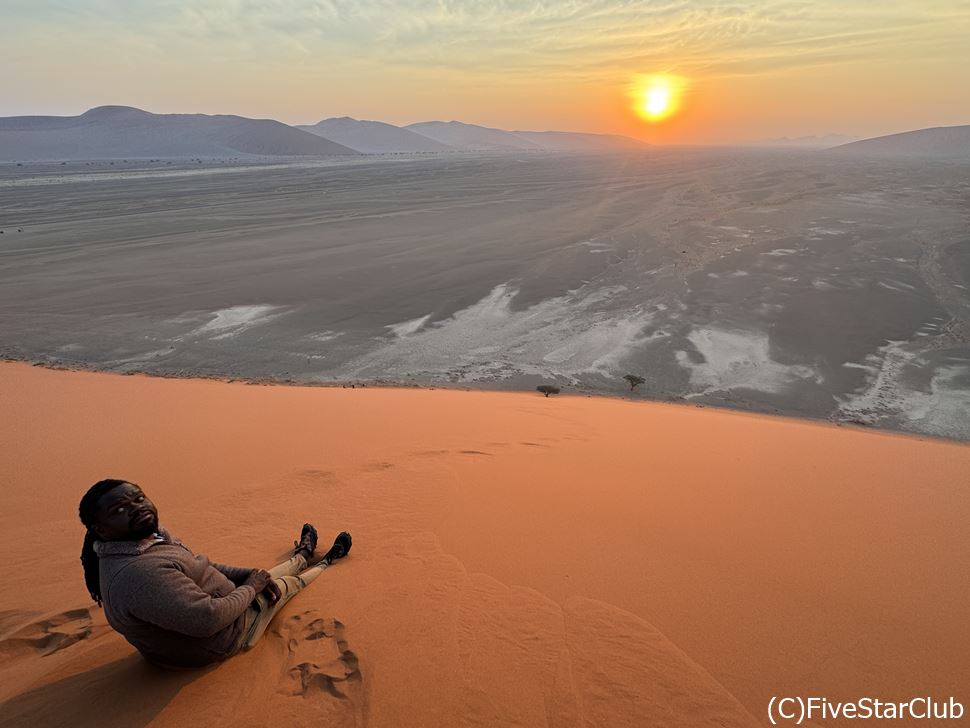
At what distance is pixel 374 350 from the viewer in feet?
35.0

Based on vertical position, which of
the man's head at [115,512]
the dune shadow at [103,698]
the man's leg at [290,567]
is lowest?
the dune shadow at [103,698]

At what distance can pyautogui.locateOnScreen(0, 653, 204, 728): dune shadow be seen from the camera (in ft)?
7.54

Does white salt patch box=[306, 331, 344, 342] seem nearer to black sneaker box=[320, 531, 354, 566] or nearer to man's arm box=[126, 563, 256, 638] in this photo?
black sneaker box=[320, 531, 354, 566]

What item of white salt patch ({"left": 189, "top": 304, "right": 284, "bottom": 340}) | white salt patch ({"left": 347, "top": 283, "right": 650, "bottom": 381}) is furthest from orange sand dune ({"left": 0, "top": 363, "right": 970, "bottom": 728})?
white salt patch ({"left": 189, "top": 304, "right": 284, "bottom": 340})

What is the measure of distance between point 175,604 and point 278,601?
77 centimetres

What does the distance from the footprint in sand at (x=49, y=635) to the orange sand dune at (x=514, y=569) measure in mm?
12

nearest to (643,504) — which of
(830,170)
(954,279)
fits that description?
(954,279)

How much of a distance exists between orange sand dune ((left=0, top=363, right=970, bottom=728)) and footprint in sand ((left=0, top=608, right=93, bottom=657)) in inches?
0.5

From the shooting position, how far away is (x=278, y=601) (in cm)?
300

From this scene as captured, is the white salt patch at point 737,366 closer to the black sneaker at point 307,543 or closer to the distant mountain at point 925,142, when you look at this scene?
the black sneaker at point 307,543

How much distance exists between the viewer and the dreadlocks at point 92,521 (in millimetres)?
2166

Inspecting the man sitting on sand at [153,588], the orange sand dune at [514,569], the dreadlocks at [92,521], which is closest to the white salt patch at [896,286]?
the orange sand dune at [514,569]

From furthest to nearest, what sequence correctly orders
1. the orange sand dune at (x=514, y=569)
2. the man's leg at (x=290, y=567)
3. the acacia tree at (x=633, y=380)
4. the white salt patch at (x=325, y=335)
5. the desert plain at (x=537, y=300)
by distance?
the white salt patch at (x=325, y=335), the desert plain at (x=537, y=300), the acacia tree at (x=633, y=380), the man's leg at (x=290, y=567), the orange sand dune at (x=514, y=569)

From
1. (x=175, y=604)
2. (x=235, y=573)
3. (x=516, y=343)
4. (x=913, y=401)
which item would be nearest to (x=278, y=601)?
(x=235, y=573)
